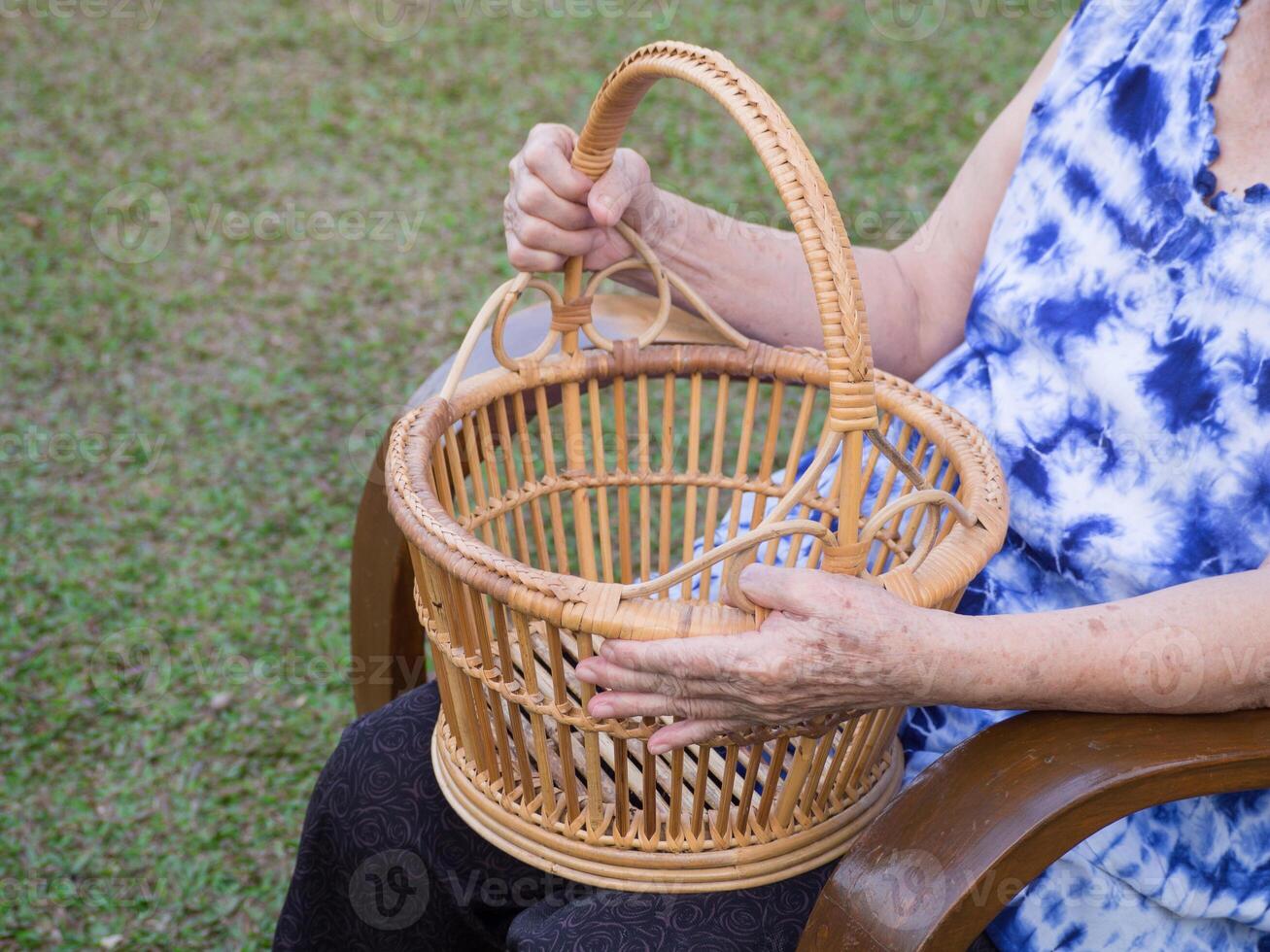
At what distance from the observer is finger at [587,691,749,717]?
3.10 feet

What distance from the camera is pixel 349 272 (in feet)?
11.3

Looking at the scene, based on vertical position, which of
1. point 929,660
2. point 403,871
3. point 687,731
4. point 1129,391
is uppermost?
point 1129,391

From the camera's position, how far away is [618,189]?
4.19ft

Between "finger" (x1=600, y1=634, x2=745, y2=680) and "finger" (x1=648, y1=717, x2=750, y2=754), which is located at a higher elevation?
"finger" (x1=600, y1=634, x2=745, y2=680)

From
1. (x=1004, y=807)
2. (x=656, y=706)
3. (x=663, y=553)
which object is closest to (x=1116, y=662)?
(x=1004, y=807)

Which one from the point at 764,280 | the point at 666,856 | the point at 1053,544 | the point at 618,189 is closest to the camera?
the point at 666,856

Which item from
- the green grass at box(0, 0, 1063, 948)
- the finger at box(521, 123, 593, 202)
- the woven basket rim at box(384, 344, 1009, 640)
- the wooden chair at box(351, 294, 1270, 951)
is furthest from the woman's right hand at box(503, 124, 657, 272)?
the green grass at box(0, 0, 1063, 948)

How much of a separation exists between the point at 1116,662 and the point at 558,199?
0.71 meters

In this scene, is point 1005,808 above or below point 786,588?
below

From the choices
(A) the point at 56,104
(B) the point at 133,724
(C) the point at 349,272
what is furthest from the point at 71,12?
(B) the point at 133,724

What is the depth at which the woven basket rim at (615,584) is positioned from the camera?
0.92 meters

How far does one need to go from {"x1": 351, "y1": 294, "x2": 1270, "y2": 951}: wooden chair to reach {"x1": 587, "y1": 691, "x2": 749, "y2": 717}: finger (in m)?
0.14

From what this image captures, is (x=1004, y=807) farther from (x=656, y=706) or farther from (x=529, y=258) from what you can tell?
(x=529, y=258)

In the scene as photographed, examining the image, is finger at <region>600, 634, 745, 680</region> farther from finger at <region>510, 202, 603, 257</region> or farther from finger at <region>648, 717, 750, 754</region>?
finger at <region>510, 202, 603, 257</region>
